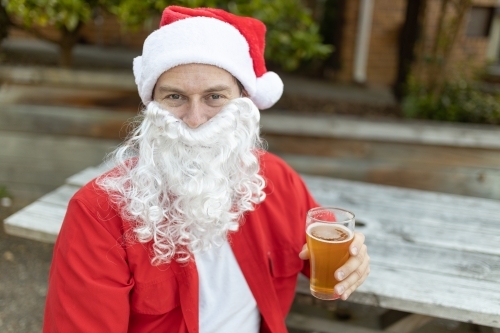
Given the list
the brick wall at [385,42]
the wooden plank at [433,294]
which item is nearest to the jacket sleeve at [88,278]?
the wooden plank at [433,294]

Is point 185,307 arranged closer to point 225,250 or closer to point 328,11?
point 225,250

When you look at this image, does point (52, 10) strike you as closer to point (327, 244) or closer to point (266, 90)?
point (266, 90)

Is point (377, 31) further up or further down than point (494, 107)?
further up

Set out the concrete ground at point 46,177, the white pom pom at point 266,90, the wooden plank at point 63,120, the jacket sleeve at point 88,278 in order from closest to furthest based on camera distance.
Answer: the jacket sleeve at point 88,278 < the white pom pom at point 266,90 < the concrete ground at point 46,177 < the wooden plank at point 63,120

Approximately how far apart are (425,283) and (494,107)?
326 centimetres

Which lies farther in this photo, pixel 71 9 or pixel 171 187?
pixel 71 9

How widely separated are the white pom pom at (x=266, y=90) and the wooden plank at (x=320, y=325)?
135cm

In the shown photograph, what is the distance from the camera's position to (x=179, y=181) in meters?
1.49

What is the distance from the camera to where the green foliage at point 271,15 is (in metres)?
3.75

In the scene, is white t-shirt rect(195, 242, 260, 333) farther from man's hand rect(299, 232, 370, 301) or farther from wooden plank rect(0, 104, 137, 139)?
wooden plank rect(0, 104, 137, 139)

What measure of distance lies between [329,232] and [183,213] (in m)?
0.51

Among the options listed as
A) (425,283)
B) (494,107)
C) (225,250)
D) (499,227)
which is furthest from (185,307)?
(494,107)

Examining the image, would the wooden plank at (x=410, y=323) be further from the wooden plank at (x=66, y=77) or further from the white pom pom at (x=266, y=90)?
the wooden plank at (x=66, y=77)

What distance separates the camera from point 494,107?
4262 millimetres
